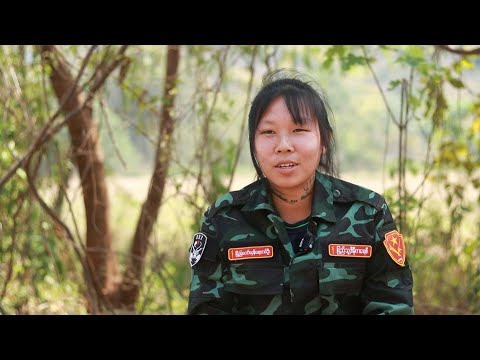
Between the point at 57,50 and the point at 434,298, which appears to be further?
the point at 434,298

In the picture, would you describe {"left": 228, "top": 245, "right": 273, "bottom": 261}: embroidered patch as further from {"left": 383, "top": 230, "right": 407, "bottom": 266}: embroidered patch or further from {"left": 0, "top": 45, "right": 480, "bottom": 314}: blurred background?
{"left": 0, "top": 45, "right": 480, "bottom": 314}: blurred background

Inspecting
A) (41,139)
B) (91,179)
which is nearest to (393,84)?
(41,139)

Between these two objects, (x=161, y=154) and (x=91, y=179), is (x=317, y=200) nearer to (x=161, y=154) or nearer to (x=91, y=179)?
(x=161, y=154)

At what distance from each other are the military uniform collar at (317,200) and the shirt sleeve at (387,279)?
142mm

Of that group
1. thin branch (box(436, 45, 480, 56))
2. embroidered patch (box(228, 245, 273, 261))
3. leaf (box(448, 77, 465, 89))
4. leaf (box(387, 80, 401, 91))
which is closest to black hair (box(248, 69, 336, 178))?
embroidered patch (box(228, 245, 273, 261))

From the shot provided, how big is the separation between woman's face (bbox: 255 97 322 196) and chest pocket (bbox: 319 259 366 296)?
0.81 ft

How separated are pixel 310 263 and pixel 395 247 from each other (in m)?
0.23

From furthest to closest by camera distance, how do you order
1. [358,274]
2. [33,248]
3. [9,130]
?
[33,248] < [9,130] < [358,274]

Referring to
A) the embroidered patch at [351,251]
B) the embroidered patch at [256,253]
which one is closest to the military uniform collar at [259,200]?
the embroidered patch at [256,253]

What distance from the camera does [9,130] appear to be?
Result: 409 centimetres

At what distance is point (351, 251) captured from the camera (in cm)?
198

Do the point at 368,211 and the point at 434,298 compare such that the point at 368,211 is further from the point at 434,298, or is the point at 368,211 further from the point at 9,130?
the point at 434,298
